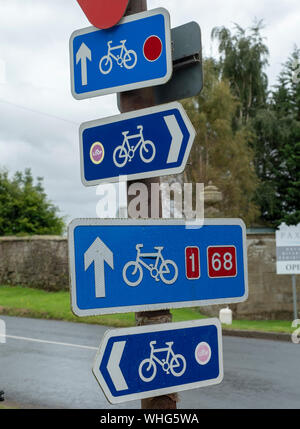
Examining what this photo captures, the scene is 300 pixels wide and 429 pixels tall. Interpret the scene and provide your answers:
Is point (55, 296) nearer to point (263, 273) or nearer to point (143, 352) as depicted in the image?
point (263, 273)

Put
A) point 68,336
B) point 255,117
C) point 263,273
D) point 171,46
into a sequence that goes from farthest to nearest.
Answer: point 255,117 → point 263,273 → point 68,336 → point 171,46

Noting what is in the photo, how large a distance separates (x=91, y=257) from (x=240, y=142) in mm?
27280

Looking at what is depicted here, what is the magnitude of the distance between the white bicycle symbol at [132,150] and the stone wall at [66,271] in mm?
12603

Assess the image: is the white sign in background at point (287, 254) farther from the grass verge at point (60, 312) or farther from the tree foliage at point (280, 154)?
the tree foliage at point (280, 154)

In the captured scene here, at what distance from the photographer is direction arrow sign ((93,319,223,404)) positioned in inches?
81.0

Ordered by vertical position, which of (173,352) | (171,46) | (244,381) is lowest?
(244,381)

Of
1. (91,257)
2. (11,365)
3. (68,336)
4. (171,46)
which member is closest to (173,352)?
(91,257)

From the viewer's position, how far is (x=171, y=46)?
2482 mm

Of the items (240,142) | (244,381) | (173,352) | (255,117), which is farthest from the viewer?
(255,117)

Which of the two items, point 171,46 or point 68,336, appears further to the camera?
point 68,336

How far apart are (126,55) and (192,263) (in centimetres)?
89

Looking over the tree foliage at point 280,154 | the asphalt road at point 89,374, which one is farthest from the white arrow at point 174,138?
the tree foliage at point 280,154

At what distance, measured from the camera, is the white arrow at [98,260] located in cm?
204

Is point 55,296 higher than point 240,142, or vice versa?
point 240,142
